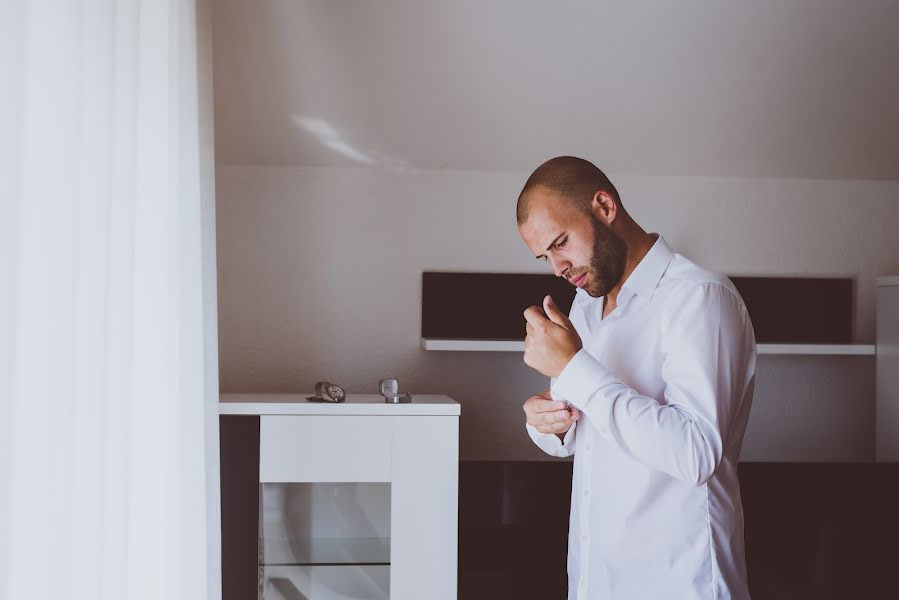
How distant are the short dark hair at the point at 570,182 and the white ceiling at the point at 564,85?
1.20 meters

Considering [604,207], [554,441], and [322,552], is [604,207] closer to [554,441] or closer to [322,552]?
[554,441]

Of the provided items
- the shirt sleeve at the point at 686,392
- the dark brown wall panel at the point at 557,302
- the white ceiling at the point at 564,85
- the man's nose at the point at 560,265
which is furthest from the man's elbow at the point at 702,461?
the dark brown wall panel at the point at 557,302

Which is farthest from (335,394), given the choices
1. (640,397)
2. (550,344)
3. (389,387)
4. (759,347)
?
(759,347)

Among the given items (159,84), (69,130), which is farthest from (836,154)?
(69,130)

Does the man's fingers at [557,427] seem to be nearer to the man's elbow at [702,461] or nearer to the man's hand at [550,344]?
the man's hand at [550,344]

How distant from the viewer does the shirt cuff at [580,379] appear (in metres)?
1.31

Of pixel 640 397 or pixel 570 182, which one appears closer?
pixel 640 397

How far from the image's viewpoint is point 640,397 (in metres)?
1.28

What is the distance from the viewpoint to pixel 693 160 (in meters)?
3.11

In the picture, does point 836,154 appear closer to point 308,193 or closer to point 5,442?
point 308,193

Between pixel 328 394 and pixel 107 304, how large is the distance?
1.03m

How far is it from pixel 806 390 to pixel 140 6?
2.82 m

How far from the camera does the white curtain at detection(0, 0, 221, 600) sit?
3.52ft

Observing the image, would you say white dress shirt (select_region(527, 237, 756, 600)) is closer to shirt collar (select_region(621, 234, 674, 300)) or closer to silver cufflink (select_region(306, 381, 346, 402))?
shirt collar (select_region(621, 234, 674, 300))
